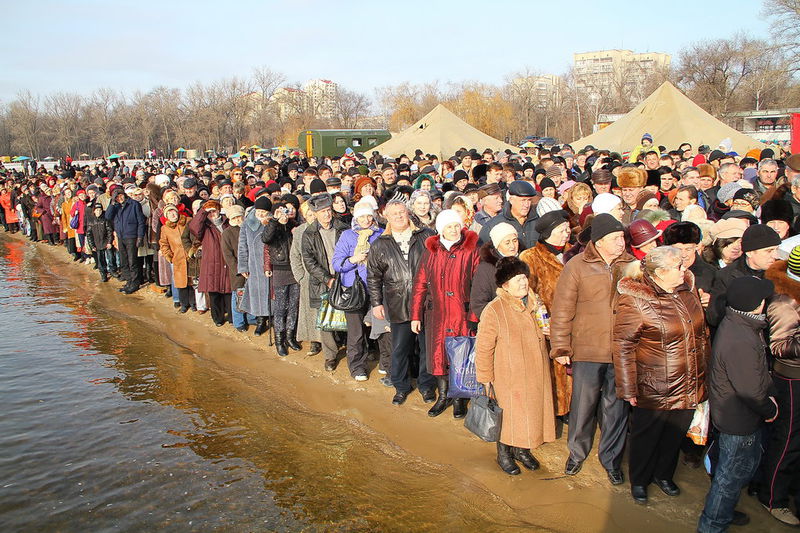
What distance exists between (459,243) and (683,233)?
6.00 ft

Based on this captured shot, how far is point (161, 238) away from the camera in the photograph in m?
9.83

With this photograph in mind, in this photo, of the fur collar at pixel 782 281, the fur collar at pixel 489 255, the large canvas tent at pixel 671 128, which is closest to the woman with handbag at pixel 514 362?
the fur collar at pixel 489 255

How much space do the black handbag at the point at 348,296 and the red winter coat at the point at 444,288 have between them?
107 cm

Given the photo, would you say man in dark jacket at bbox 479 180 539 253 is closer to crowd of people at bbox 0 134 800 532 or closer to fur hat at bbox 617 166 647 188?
crowd of people at bbox 0 134 800 532

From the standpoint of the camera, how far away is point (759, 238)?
4.00 metres

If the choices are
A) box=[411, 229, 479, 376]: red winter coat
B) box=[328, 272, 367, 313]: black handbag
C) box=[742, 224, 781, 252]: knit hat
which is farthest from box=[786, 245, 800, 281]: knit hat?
box=[328, 272, 367, 313]: black handbag

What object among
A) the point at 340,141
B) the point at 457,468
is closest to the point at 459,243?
the point at 457,468

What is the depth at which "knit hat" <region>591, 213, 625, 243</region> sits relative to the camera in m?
4.23

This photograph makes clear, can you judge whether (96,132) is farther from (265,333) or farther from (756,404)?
(756,404)

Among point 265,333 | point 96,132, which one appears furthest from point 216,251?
point 96,132

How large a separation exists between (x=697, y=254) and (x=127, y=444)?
524 cm

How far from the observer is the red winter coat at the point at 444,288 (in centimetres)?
525

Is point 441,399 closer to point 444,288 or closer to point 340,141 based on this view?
point 444,288

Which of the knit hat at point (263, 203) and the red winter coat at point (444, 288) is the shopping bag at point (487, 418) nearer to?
the red winter coat at point (444, 288)
